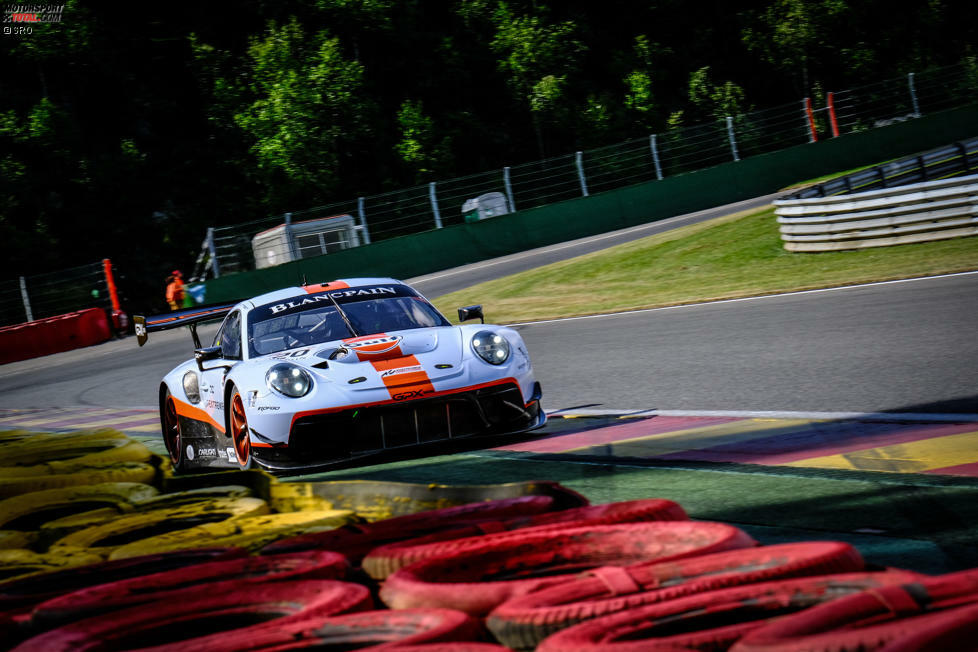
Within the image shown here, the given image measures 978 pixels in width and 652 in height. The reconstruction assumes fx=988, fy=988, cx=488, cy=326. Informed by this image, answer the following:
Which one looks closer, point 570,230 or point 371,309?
point 371,309

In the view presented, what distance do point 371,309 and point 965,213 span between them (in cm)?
1008

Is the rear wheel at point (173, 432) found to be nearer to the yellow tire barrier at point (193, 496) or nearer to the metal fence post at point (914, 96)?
the yellow tire barrier at point (193, 496)

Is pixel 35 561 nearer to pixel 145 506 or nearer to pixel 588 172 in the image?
pixel 145 506

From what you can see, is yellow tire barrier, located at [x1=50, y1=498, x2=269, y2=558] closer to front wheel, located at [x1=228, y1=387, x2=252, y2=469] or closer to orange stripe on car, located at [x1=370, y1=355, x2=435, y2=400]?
orange stripe on car, located at [x1=370, y1=355, x2=435, y2=400]

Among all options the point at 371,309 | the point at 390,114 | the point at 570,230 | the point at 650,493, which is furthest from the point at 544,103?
the point at 650,493

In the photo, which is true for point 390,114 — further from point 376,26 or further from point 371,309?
point 371,309

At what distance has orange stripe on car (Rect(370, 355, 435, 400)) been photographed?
5676mm

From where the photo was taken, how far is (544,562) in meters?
2.48

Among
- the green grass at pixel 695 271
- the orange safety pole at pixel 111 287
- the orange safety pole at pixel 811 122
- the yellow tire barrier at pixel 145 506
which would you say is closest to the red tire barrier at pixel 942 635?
the yellow tire barrier at pixel 145 506

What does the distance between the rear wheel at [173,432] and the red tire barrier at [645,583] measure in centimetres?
555

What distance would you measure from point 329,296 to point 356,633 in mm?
5233

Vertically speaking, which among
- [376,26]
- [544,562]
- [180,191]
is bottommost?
[544,562]

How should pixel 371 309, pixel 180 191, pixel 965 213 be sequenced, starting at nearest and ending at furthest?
1. pixel 371 309
2. pixel 965 213
3. pixel 180 191

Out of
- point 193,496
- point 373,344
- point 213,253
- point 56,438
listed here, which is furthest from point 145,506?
point 213,253
